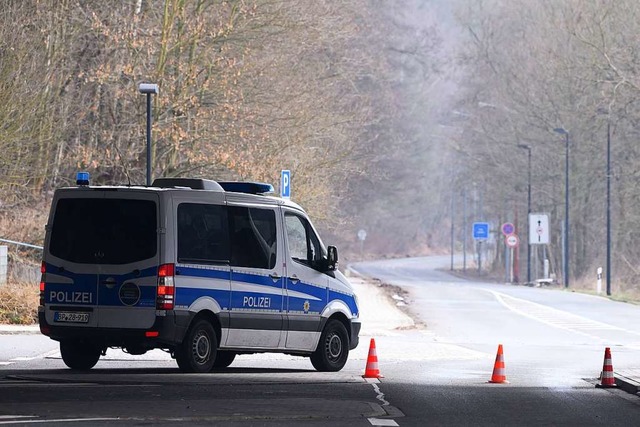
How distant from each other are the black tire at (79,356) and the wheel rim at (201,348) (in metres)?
1.31

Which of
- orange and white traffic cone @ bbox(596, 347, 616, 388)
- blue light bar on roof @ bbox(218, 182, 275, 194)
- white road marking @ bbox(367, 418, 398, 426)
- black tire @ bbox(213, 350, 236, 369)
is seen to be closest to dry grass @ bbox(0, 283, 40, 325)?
black tire @ bbox(213, 350, 236, 369)

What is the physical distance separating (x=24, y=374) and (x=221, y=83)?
21.1m

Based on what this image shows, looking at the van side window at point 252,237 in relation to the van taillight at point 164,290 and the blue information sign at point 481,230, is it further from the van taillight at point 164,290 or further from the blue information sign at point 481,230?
the blue information sign at point 481,230

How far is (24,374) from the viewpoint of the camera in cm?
1738

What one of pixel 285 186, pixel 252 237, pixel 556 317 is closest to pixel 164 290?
pixel 252 237

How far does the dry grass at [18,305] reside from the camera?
27906mm

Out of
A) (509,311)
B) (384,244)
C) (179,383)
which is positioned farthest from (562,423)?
(384,244)

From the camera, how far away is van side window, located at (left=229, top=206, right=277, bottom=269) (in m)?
18.5

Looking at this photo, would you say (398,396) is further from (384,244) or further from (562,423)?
(384,244)

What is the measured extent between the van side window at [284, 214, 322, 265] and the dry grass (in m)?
A: 9.72

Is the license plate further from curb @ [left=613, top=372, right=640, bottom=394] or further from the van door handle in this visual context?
curb @ [left=613, top=372, right=640, bottom=394]

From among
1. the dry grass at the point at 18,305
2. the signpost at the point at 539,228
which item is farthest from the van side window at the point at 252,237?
the signpost at the point at 539,228

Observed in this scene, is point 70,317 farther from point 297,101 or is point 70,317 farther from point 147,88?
point 297,101

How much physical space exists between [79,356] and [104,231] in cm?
188
